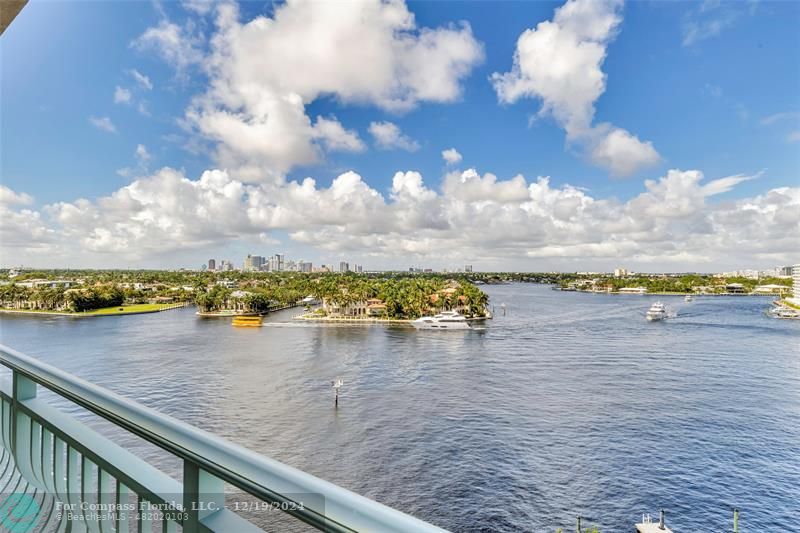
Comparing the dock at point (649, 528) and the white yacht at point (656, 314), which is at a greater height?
the white yacht at point (656, 314)

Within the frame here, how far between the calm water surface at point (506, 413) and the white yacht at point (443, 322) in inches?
172

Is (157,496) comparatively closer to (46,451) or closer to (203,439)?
(203,439)

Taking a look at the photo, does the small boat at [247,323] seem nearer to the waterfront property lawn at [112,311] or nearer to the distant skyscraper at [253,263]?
the waterfront property lawn at [112,311]

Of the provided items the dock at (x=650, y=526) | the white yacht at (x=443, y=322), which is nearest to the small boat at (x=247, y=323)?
the white yacht at (x=443, y=322)

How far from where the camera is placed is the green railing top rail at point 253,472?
0.41m

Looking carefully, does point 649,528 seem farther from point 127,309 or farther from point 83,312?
point 127,309

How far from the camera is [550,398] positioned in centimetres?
1638

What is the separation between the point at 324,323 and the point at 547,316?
63.7 ft

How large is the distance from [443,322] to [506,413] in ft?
64.9

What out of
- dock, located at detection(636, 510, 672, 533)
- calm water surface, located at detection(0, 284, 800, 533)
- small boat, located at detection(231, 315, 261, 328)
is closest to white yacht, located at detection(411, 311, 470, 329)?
calm water surface, located at detection(0, 284, 800, 533)

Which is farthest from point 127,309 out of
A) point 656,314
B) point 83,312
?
point 656,314

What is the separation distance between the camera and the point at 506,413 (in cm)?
1493

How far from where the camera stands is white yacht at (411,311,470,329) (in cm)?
3400

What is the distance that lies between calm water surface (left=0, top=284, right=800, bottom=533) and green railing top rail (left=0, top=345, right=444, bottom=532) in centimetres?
952
